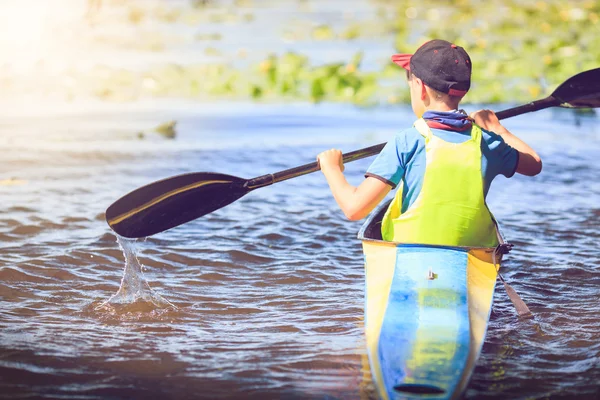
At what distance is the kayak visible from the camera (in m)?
3.00

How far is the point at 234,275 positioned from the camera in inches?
193

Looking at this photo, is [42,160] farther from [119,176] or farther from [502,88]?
[502,88]

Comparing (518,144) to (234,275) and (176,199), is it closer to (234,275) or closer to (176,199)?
(176,199)

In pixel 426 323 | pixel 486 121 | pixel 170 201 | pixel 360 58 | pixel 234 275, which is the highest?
pixel 360 58

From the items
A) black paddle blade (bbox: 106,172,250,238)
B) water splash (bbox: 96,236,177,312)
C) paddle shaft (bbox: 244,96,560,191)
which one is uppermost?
paddle shaft (bbox: 244,96,560,191)

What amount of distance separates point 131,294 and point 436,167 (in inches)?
68.5

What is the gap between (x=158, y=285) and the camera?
4707mm

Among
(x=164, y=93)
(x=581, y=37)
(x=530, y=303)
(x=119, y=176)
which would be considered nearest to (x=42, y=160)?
(x=119, y=176)

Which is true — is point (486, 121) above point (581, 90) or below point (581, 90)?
below

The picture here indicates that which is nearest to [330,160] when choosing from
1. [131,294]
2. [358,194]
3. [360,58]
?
[358,194]

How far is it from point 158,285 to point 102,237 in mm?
891

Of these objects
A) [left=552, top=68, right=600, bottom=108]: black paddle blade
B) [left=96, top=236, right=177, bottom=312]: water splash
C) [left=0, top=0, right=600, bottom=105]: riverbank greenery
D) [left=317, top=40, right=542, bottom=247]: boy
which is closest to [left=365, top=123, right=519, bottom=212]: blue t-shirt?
[left=317, top=40, right=542, bottom=247]: boy

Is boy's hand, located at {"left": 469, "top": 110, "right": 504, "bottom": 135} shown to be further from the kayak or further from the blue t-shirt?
the kayak

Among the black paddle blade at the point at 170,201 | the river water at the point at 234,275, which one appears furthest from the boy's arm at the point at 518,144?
the black paddle blade at the point at 170,201
